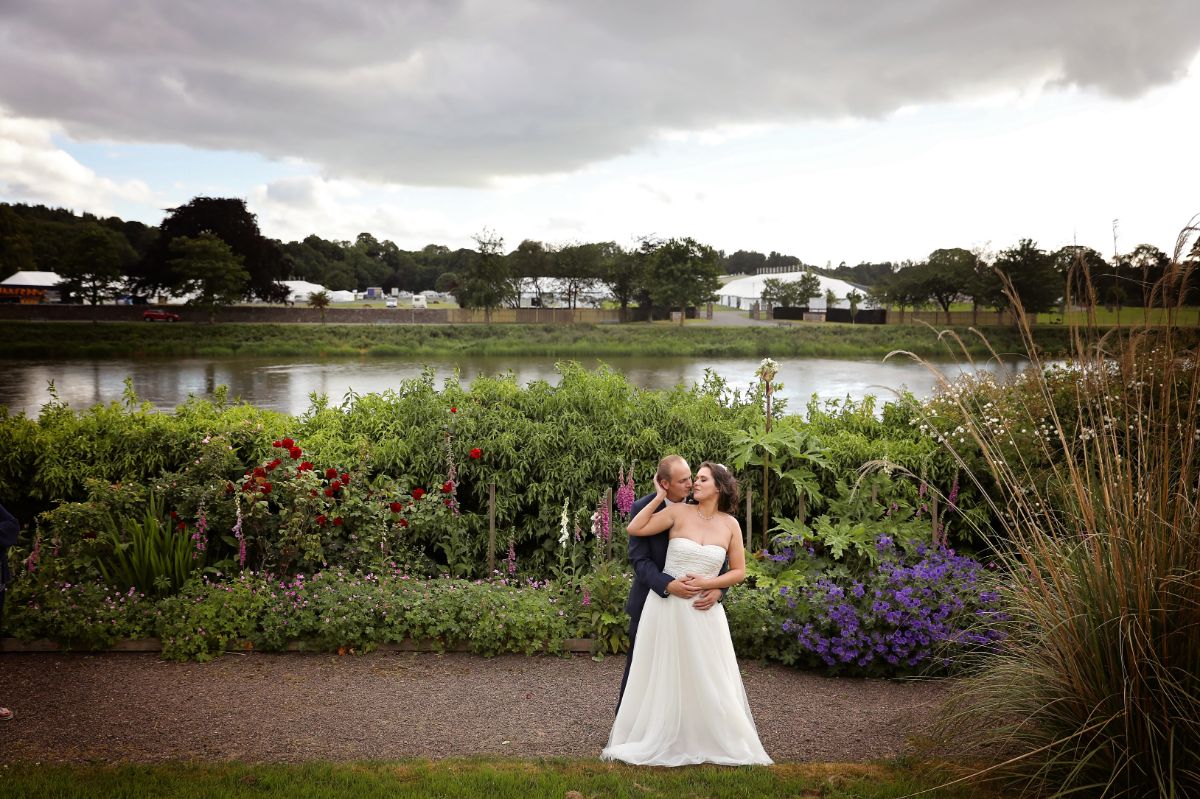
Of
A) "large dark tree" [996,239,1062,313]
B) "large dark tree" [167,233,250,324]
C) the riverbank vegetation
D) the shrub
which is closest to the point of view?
the shrub

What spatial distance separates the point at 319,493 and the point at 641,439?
319cm

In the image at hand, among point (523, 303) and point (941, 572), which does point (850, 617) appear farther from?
point (523, 303)

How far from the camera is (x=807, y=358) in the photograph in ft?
174

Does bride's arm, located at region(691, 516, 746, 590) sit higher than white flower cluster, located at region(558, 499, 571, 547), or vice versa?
bride's arm, located at region(691, 516, 746, 590)

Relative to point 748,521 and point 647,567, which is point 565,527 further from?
point 647,567

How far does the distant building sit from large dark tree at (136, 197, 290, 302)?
13210 millimetres

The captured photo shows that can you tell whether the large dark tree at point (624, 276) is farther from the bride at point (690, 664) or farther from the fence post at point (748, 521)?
the bride at point (690, 664)

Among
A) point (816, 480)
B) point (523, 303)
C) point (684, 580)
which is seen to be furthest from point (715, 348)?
point (684, 580)

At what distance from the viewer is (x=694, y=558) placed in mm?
4785

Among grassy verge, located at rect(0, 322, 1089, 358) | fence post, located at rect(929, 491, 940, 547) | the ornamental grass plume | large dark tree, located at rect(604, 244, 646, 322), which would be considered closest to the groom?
the ornamental grass plume

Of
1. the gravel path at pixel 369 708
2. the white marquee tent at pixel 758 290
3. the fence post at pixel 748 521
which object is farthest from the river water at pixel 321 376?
the white marquee tent at pixel 758 290

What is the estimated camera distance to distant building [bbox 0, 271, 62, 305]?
229ft

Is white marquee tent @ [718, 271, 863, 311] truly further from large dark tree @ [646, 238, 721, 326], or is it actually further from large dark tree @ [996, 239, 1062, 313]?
large dark tree @ [996, 239, 1062, 313]

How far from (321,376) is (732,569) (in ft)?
126
